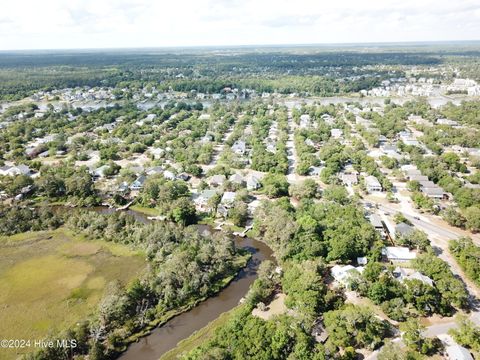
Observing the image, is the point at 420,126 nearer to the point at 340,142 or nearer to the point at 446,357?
the point at 340,142

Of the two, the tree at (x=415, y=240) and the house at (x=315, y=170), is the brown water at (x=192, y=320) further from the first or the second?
the house at (x=315, y=170)

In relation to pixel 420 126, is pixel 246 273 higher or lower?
lower

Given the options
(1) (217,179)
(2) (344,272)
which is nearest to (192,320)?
(2) (344,272)

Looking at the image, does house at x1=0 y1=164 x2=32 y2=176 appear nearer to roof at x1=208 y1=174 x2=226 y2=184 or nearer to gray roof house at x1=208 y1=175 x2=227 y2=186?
gray roof house at x1=208 y1=175 x2=227 y2=186

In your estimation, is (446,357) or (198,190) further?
(198,190)

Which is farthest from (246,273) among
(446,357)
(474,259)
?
(474,259)

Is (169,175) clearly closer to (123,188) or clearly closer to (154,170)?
(154,170)

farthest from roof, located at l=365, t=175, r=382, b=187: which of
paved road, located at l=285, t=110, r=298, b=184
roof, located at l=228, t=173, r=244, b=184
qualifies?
roof, located at l=228, t=173, r=244, b=184
